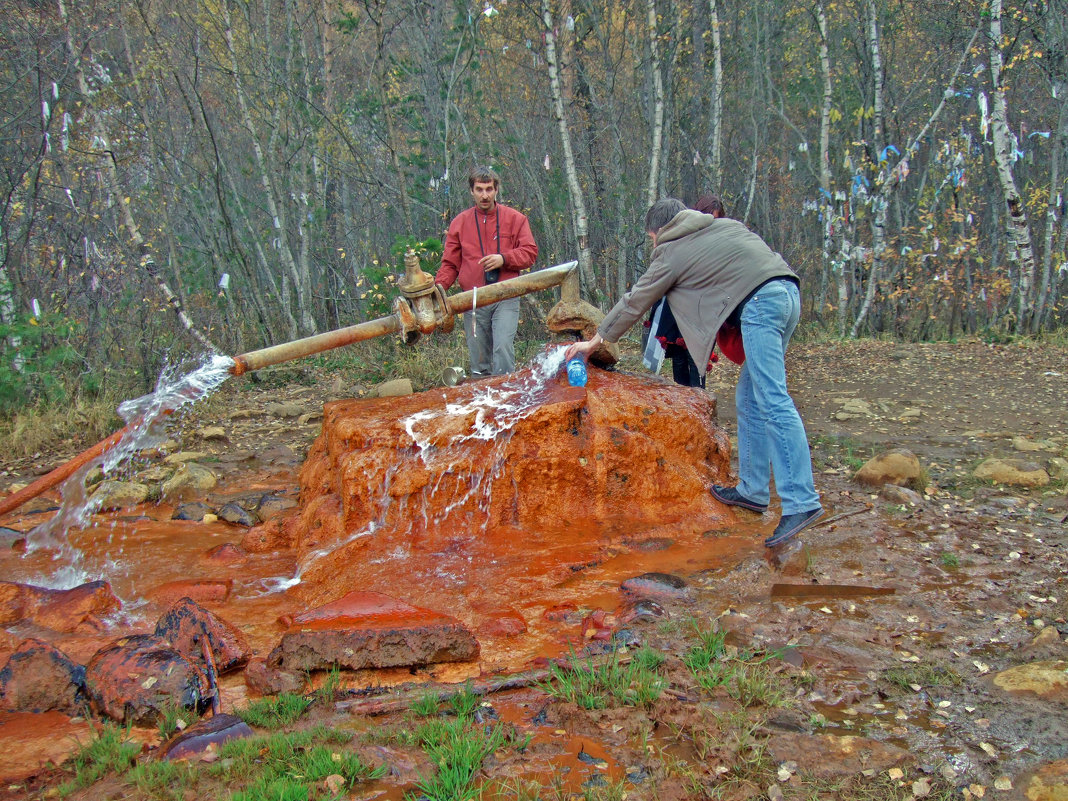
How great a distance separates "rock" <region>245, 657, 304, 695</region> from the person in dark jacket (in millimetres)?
2254

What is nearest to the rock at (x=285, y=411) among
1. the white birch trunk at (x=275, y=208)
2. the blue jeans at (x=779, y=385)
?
the white birch trunk at (x=275, y=208)

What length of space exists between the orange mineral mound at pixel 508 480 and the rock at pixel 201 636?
1002 mm

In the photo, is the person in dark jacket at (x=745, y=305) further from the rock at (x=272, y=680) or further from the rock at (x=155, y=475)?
the rock at (x=155, y=475)

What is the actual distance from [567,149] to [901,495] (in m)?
5.30

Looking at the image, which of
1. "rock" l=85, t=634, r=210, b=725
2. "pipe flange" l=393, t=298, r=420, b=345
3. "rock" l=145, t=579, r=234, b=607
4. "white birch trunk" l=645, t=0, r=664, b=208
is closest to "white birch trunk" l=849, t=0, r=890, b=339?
"white birch trunk" l=645, t=0, r=664, b=208

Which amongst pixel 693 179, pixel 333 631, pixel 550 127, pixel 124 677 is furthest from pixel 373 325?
pixel 693 179

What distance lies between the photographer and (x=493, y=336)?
19.1 ft

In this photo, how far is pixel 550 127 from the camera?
1102 centimetres

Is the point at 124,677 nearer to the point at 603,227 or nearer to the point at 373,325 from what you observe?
the point at 373,325

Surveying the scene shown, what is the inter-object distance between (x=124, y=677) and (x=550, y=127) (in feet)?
32.9

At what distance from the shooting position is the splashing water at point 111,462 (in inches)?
161

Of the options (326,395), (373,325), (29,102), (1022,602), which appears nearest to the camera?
(1022,602)

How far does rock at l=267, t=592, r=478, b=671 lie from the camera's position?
2.69 m

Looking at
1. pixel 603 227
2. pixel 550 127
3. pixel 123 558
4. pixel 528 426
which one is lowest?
pixel 123 558
